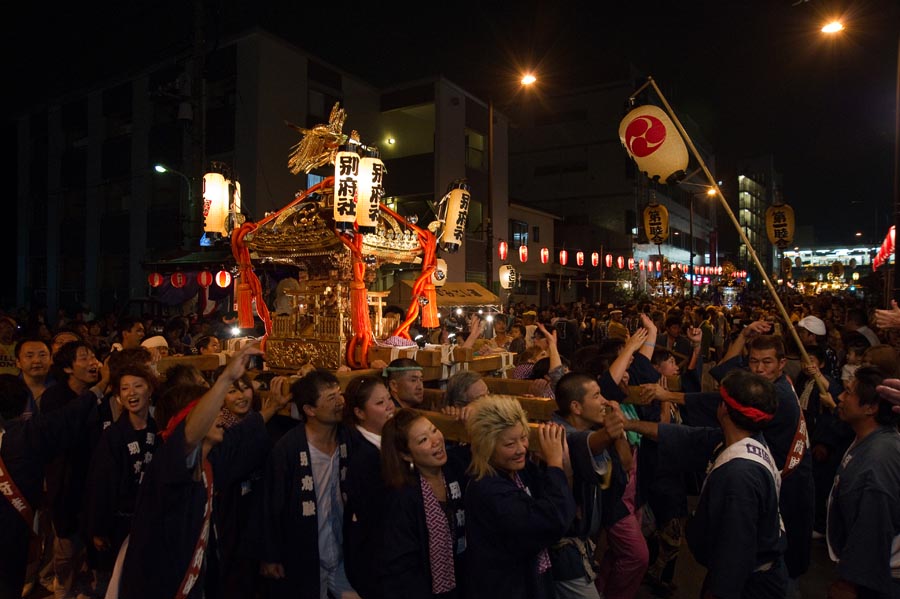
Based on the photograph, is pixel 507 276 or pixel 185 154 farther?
pixel 185 154

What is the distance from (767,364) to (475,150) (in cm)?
2168

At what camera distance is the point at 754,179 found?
242ft

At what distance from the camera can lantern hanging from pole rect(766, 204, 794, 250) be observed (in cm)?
1501

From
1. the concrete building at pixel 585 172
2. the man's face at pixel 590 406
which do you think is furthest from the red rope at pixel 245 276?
the concrete building at pixel 585 172

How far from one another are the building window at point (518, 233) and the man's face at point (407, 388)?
22012 mm

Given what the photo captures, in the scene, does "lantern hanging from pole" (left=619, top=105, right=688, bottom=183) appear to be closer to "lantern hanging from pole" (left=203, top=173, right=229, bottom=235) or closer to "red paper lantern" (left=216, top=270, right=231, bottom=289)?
"lantern hanging from pole" (left=203, top=173, right=229, bottom=235)

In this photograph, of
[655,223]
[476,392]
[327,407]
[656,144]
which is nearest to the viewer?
[327,407]

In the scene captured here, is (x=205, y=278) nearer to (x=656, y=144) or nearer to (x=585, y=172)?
(x=656, y=144)

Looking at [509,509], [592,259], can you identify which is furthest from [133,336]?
[592,259]

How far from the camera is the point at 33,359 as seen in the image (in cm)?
496

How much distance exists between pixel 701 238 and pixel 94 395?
56984 mm

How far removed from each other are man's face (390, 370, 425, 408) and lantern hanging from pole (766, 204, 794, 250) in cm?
1377

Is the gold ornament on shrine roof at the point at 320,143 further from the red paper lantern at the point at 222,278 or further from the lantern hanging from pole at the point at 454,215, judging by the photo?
the red paper lantern at the point at 222,278

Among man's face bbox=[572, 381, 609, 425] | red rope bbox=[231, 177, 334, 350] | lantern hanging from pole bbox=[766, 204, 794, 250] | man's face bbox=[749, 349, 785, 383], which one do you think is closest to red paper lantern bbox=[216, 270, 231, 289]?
A: red rope bbox=[231, 177, 334, 350]
